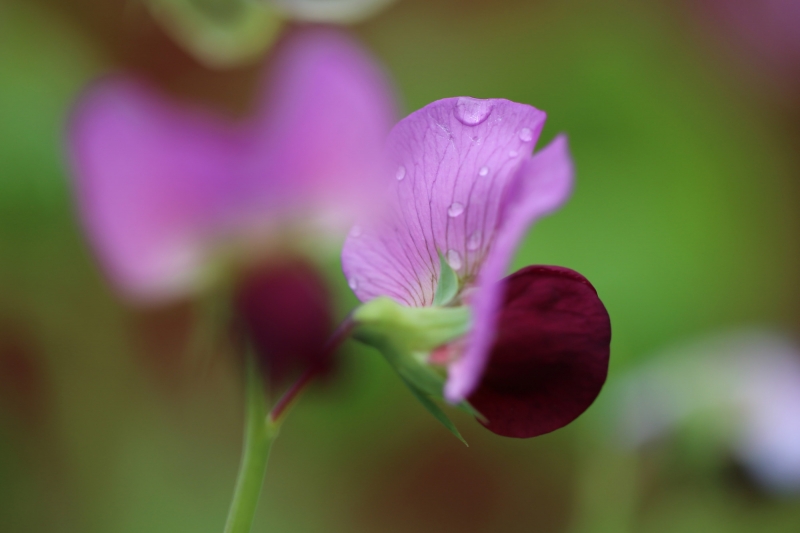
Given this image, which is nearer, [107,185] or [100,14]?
[107,185]

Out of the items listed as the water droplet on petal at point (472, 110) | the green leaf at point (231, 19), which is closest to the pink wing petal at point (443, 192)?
the water droplet on petal at point (472, 110)

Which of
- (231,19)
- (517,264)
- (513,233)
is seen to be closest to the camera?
(513,233)

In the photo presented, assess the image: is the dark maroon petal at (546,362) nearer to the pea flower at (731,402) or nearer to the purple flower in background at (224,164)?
the purple flower in background at (224,164)

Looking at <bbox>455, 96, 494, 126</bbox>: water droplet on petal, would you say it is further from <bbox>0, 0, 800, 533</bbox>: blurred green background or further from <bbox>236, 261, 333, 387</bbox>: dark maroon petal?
<bbox>0, 0, 800, 533</bbox>: blurred green background

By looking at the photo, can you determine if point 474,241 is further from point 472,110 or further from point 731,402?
point 731,402

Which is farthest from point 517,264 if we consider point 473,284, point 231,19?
point 473,284

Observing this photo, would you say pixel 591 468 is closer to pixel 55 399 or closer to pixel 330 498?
pixel 330 498

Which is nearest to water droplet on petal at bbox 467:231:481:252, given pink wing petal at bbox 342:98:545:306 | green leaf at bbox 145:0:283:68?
pink wing petal at bbox 342:98:545:306

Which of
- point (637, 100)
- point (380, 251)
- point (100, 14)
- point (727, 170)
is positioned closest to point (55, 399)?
point (100, 14)
